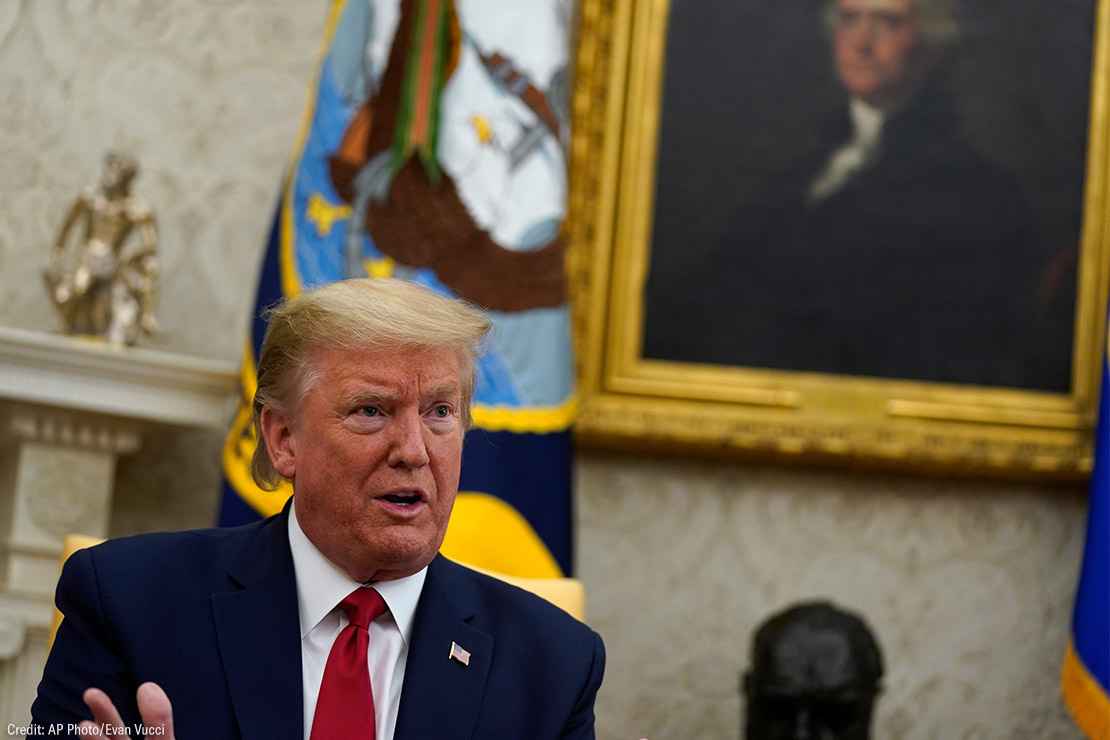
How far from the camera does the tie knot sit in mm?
2430

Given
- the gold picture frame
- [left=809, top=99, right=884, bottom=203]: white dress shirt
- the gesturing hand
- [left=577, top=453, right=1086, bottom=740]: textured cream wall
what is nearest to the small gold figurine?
the gold picture frame

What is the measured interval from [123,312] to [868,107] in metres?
2.61

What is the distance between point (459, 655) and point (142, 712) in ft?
1.82

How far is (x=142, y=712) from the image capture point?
2061 mm

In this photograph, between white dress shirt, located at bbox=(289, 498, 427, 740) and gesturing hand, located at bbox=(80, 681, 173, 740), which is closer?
gesturing hand, located at bbox=(80, 681, 173, 740)

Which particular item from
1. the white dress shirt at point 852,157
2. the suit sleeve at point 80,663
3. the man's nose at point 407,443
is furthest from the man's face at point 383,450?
the white dress shirt at point 852,157

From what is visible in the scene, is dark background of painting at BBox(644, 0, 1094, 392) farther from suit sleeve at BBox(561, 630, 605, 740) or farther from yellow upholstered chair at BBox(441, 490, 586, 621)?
suit sleeve at BBox(561, 630, 605, 740)

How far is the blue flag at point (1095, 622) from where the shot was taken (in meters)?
4.61

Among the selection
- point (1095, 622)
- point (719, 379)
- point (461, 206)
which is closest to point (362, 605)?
point (461, 206)

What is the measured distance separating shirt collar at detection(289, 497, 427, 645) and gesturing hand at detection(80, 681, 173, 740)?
0.39 meters

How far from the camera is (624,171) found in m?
5.80

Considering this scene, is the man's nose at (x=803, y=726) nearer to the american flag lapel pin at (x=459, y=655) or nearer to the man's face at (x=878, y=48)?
the man's face at (x=878, y=48)

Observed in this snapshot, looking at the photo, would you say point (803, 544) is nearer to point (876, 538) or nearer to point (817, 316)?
point (876, 538)

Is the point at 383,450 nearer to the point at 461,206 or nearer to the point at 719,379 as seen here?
the point at 461,206
